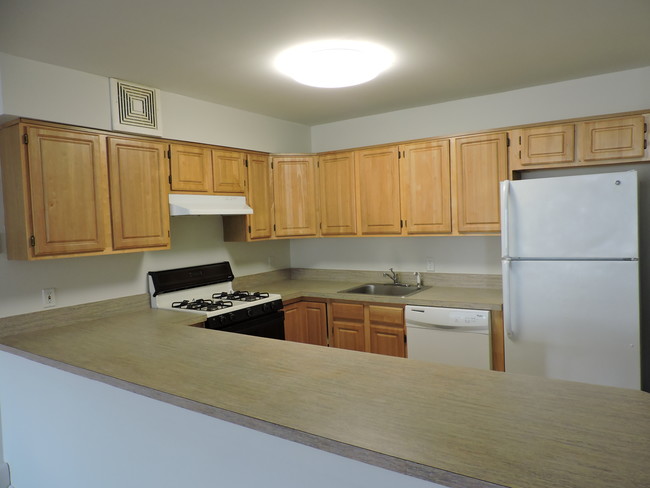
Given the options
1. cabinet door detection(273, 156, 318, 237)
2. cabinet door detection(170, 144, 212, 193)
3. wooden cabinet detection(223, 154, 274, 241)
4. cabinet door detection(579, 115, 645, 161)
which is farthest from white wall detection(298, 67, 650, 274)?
cabinet door detection(170, 144, 212, 193)

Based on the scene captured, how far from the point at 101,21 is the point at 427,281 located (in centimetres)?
307

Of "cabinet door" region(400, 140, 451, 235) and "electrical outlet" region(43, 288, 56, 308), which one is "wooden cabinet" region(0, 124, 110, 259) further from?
"cabinet door" region(400, 140, 451, 235)

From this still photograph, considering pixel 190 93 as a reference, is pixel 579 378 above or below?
below

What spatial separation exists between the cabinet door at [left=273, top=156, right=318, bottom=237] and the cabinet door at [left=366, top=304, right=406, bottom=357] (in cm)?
104

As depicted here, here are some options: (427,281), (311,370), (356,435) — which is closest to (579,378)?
(427,281)

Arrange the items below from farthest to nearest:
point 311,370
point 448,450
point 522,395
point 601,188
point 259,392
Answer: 1. point 601,188
2. point 311,370
3. point 259,392
4. point 522,395
5. point 448,450

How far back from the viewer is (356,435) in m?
1.23

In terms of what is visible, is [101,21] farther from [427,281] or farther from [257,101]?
[427,281]

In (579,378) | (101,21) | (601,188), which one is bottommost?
(579,378)

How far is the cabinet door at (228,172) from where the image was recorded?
11.6 ft

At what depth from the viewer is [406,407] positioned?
1.41 m

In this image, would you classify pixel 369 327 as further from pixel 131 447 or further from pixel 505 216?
pixel 131 447

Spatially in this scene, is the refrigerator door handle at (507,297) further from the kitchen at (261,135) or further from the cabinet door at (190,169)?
the cabinet door at (190,169)

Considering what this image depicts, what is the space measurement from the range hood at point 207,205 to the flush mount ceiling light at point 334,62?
1151 millimetres
